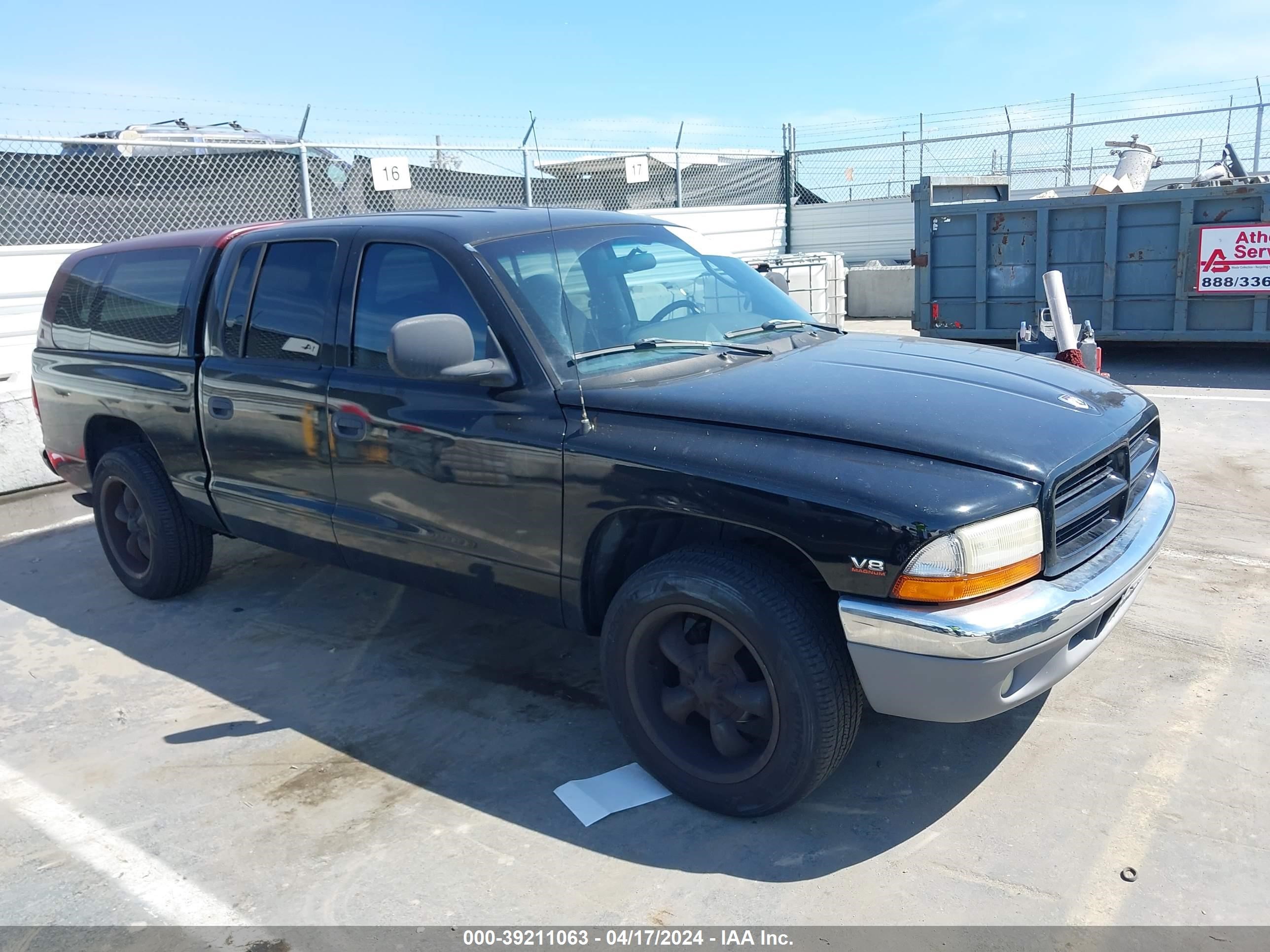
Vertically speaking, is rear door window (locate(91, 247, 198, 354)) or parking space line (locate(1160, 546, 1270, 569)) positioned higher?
rear door window (locate(91, 247, 198, 354))

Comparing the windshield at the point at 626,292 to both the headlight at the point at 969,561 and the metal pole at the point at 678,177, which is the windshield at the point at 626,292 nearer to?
the headlight at the point at 969,561

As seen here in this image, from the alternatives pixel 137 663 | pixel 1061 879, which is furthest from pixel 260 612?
pixel 1061 879

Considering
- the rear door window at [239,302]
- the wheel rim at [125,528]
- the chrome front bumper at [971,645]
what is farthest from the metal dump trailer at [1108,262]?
the wheel rim at [125,528]

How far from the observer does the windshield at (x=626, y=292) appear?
355 centimetres

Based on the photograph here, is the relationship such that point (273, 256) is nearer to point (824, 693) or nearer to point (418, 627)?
point (418, 627)

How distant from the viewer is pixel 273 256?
14.4ft

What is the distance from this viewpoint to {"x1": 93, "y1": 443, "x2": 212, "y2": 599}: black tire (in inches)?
199

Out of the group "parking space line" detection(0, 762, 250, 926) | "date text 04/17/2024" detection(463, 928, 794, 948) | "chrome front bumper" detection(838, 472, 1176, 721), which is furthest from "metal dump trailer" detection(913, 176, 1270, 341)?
"parking space line" detection(0, 762, 250, 926)

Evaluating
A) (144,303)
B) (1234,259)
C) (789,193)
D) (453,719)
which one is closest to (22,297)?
(144,303)

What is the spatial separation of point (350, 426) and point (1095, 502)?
2.66 m

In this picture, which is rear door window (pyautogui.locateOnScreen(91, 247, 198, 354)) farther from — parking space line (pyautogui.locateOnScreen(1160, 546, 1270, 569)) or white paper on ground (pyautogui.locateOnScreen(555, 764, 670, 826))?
parking space line (pyautogui.locateOnScreen(1160, 546, 1270, 569))

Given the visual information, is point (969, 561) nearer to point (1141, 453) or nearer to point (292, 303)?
point (1141, 453)

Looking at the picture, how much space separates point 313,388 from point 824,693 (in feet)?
7.80

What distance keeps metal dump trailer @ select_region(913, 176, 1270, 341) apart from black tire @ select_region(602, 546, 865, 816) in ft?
28.1
